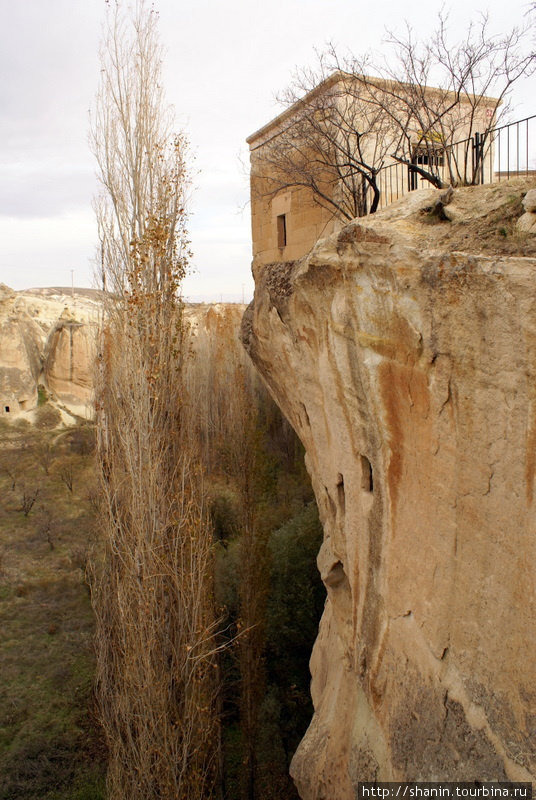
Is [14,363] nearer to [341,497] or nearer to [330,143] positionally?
[330,143]

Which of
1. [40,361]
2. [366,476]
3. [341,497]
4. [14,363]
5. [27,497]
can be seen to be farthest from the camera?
[40,361]

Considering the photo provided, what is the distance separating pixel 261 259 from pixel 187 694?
6.92 metres

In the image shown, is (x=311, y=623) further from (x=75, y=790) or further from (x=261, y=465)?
(x=75, y=790)

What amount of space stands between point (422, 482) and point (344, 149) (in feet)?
19.8

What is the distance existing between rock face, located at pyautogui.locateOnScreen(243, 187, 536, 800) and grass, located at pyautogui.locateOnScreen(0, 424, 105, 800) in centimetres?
370

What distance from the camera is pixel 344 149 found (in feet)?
25.8

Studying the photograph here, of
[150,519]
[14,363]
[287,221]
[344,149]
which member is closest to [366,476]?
[150,519]

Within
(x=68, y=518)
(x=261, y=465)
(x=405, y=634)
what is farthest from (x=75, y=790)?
(x=68, y=518)

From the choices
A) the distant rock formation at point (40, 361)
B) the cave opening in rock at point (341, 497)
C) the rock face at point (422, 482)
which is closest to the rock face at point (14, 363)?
→ the distant rock formation at point (40, 361)

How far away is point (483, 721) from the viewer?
2613 mm

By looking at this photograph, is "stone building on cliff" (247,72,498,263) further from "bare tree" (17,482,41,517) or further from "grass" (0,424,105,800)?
"bare tree" (17,482,41,517)

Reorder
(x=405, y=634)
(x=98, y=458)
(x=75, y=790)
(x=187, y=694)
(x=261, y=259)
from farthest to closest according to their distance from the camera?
(x=261, y=259) → (x=98, y=458) → (x=75, y=790) → (x=187, y=694) → (x=405, y=634)

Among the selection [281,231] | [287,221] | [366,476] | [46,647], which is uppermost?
[287,221]

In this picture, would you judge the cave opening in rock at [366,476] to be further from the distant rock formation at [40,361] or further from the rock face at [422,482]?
the distant rock formation at [40,361]
